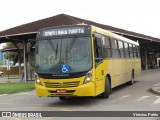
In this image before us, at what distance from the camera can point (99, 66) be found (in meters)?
14.1

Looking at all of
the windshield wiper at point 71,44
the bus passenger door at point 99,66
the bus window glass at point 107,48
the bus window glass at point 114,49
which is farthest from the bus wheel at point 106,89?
the windshield wiper at point 71,44

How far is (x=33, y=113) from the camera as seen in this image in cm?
1182

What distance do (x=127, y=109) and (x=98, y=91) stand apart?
1.89 m

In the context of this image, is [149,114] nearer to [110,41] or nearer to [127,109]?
[127,109]

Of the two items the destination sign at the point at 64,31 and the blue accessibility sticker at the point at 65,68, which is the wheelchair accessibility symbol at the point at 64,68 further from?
the destination sign at the point at 64,31

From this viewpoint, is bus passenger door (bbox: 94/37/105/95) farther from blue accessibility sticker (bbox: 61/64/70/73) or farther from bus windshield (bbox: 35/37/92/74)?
blue accessibility sticker (bbox: 61/64/70/73)

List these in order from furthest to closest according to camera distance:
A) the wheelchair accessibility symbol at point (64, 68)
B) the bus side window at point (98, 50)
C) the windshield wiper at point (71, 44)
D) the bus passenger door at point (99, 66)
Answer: the bus side window at point (98, 50), the bus passenger door at point (99, 66), the windshield wiper at point (71, 44), the wheelchair accessibility symbol at point (64, 68)

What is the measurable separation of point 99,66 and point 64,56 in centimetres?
152

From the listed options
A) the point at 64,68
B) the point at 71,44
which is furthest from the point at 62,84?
the point at 71,44

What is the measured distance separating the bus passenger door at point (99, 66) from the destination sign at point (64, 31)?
581 mm

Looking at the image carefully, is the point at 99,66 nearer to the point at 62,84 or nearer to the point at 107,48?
the point at 62,84

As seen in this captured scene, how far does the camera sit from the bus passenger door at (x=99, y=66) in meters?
13.7

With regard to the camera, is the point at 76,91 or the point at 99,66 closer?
the point at 76,91

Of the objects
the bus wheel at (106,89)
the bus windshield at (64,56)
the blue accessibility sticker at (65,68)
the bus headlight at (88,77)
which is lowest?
the bus wheel at (106,89)
